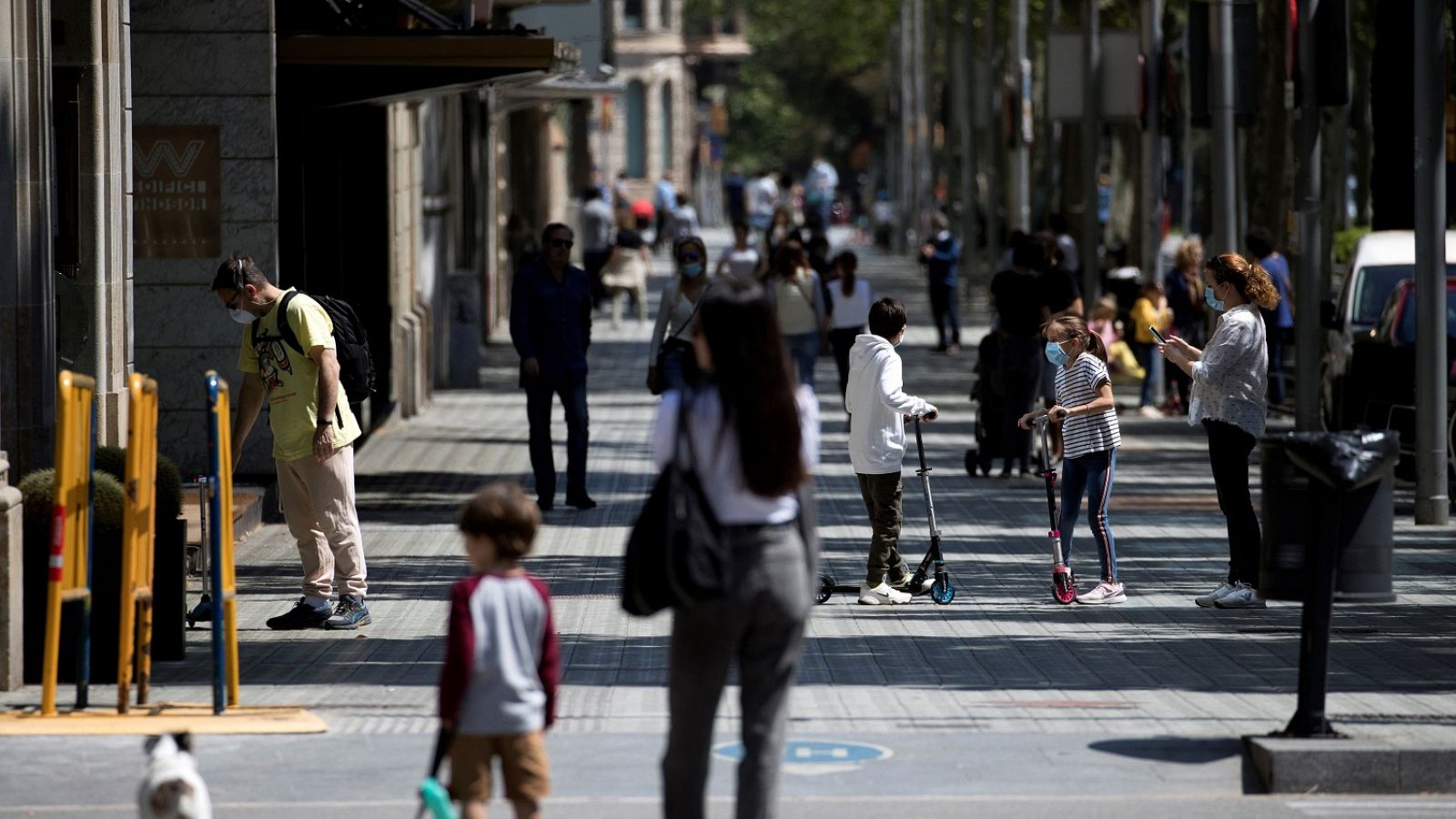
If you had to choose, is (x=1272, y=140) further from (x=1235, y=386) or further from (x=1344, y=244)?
(x=1235, y=386)

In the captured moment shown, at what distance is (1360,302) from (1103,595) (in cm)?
898

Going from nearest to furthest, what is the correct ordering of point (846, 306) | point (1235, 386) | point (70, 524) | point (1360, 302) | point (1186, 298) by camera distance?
1. point (70, 524)
2. point (1235, 386)
3. point (1360, 302)
4. point (846, 306)
5. point (1186, 298)

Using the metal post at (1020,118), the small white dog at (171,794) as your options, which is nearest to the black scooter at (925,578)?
the small white dog at (171,794)

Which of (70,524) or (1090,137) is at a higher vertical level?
(1090,137)

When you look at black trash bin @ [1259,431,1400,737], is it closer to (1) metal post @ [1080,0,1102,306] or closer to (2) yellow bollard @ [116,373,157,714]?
(2) yellow bollard @ [116,373,157,714]

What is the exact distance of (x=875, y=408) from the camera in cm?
1198

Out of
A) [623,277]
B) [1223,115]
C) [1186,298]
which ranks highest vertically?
[1223,115]

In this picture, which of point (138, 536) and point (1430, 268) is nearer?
point (138, 536)

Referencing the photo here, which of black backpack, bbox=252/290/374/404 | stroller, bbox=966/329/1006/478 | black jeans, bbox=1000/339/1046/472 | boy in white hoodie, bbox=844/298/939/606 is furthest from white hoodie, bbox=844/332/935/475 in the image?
stroller, bbox=966/329/1006/478

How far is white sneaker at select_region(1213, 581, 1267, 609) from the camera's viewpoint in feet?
39.6

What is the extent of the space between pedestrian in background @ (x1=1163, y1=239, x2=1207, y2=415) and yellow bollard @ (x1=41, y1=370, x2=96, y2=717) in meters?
16.5

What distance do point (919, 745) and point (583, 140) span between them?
55.6m

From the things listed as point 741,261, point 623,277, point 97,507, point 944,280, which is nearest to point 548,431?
point 97,507

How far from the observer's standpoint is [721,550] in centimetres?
618
